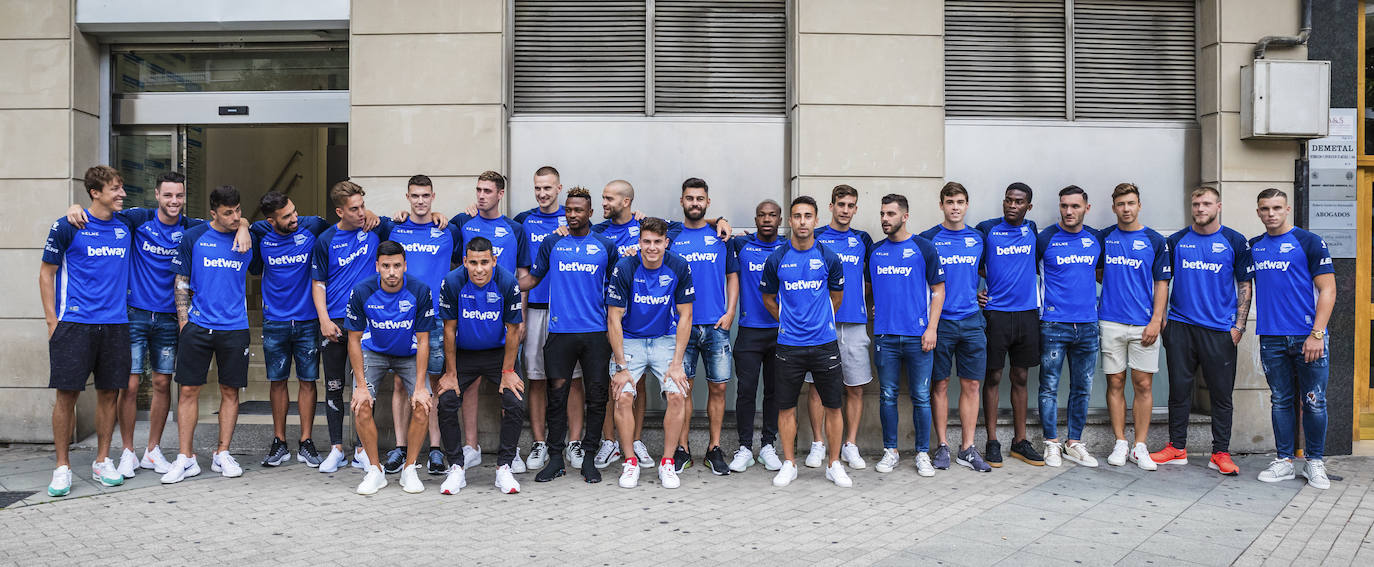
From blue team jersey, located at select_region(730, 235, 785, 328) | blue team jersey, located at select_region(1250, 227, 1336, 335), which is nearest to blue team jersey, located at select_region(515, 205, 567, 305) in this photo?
blue team jersey, located at select_region(730, 235, 785, 328)

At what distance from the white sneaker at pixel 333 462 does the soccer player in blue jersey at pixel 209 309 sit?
569mm

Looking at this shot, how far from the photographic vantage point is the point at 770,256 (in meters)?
6.29

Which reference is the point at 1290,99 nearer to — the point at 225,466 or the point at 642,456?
the point at 642,456

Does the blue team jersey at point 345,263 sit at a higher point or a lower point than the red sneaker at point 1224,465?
higher

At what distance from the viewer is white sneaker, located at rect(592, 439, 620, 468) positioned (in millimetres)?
6625

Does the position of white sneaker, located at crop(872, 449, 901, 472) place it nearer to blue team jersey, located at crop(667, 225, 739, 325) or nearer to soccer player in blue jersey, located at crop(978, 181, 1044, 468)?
soccer player in blue jersey, located at crop(978, 181, 1044, 468)

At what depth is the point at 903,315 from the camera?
654 cm

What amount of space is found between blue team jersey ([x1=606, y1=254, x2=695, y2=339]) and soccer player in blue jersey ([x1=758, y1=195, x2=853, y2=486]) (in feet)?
2.16

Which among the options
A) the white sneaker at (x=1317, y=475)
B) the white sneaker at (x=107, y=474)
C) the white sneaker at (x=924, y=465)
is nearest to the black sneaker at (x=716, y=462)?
the white sneaker at (x=924, y=465)

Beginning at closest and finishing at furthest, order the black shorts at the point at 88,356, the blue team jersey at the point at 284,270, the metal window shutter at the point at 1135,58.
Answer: the black shorts at the point at 88,356, the blue team jersey at the point at 284,270, the metal window shutter at the point at 1135,58

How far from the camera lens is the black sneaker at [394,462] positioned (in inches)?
251

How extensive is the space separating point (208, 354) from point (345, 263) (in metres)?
1.17

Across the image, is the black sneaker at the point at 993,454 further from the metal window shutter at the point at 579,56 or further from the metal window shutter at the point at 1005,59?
the metal window shutter at the point at 579,56

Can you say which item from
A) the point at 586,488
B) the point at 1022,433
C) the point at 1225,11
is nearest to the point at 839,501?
the point at 586,488
